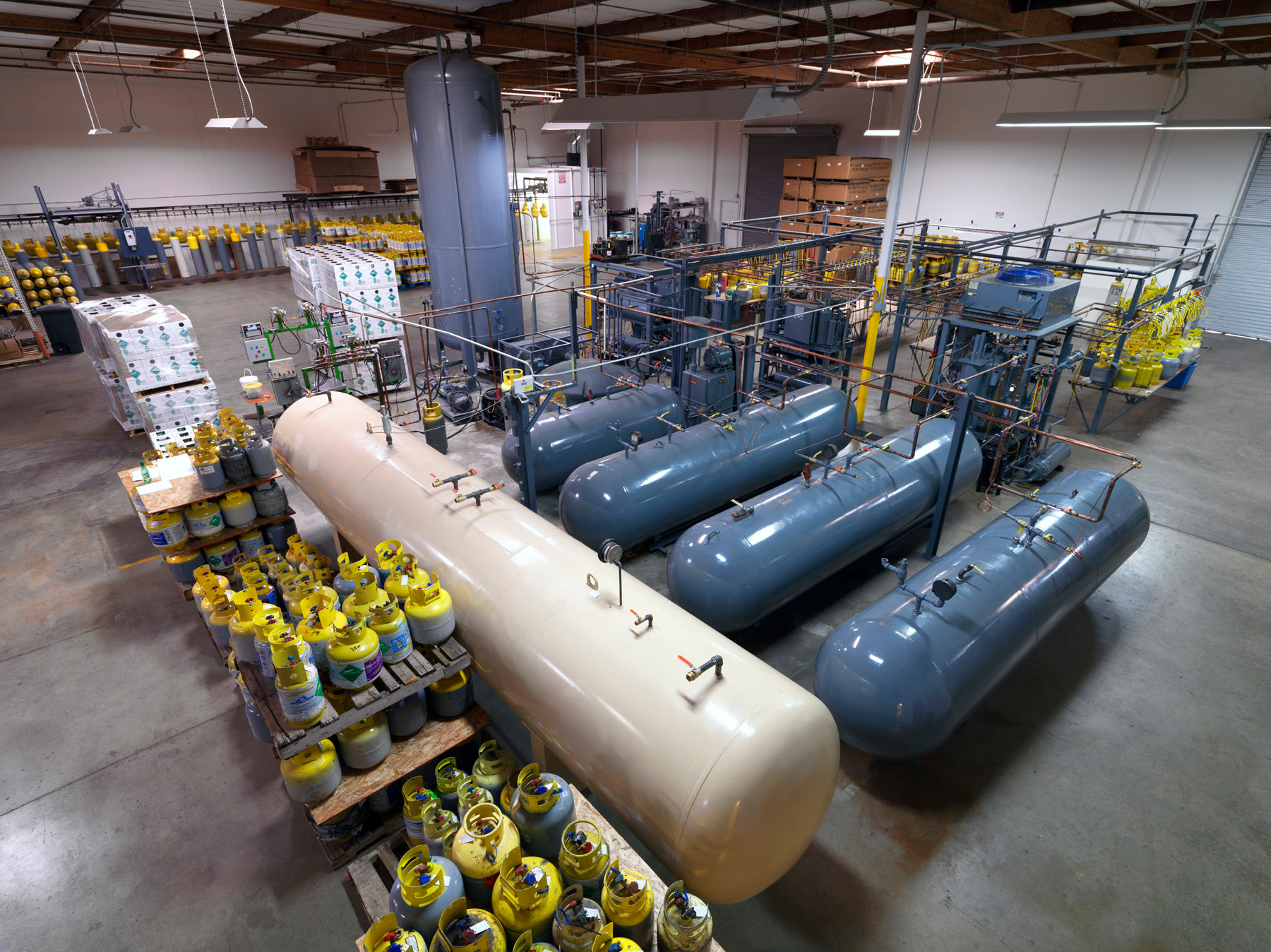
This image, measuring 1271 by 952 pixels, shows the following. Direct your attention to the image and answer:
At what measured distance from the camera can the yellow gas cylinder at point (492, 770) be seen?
3457 mm

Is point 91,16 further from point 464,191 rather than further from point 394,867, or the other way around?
point 394,867

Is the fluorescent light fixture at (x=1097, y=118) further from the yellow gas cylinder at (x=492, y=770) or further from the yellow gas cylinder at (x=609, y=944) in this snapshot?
the yellow gas cylinder at (x=609, y=944)

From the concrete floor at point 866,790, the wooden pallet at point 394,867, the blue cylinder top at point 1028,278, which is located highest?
the blue cylinder top at point 1028,278

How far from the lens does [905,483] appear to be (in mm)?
6270

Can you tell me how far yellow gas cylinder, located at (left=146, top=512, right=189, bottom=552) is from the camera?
5.49 metres

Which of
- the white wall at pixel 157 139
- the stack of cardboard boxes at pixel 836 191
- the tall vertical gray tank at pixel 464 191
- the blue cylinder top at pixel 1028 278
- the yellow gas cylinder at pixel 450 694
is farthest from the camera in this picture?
the white wall at pixel 157 139

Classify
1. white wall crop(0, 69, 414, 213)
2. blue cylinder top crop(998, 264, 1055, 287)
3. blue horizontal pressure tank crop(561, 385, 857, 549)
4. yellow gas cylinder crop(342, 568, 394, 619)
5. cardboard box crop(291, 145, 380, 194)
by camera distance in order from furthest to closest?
cardboard box crop(291, 145, 380, 194) < white wall crop(0, 69, 414, 213) < blue cylinder top crop(998, 264, 1055, 287) < blue horizontal pressure tank crop(561, 385, 857, 549) < yellow gas cylinder crop(342, 568, 394, 619)

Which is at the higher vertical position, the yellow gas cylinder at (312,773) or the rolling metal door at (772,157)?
the rolling metal door at (772,157)

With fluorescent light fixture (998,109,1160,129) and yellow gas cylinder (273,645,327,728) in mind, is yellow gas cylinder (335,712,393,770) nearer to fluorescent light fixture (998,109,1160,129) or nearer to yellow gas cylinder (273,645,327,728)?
yellow gas cylinder (273,645,327,728)

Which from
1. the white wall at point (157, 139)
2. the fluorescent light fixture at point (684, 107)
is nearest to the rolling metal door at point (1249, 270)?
the fluorescent light fixture at point (684, 107)

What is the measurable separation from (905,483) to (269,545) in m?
5.90

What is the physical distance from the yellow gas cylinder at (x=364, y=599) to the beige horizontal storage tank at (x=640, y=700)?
1.99 ft

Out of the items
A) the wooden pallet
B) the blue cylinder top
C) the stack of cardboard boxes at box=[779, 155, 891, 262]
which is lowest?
the wooden pallet

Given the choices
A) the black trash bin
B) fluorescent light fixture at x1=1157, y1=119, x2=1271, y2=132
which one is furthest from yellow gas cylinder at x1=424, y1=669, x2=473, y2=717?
the black trash bin
